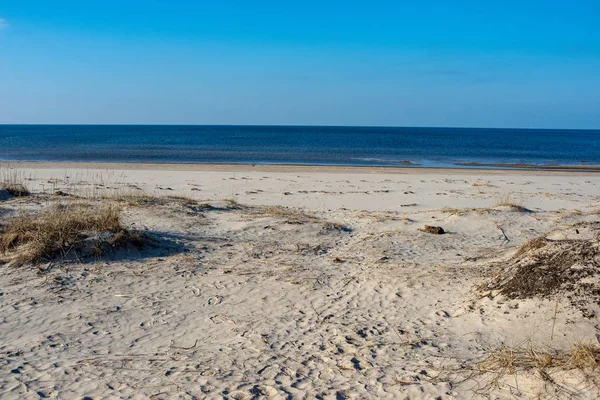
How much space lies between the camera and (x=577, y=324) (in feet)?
17.4

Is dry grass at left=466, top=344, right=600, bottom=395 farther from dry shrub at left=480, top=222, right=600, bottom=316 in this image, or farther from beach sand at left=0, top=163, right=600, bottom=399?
dry shrub at left=480, top=222, right=600, bottom=316

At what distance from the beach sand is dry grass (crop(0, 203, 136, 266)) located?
0.76 ft

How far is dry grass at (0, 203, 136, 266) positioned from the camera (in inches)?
305

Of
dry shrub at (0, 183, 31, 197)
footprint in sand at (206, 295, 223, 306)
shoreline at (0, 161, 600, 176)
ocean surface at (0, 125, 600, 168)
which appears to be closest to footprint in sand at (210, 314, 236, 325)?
footprint in sand at (206, 295, 223, 306)

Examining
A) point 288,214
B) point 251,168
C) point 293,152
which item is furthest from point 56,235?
point 293,152

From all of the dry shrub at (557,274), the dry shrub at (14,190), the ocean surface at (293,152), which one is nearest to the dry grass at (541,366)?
the dry shrub at (557,274)

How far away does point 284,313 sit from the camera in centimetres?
642

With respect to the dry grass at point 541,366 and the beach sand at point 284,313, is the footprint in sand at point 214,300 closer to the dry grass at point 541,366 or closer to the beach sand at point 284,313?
the beach sand at point 284,313

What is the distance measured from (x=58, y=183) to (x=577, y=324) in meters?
16.1

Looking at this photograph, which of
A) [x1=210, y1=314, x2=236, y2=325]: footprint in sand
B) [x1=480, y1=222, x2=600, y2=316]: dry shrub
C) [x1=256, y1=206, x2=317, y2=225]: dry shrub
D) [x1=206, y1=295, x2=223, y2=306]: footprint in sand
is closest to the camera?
[x1=480, y1=222, x2=600, y2=316]: dry shrub

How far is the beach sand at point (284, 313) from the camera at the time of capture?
4.52m

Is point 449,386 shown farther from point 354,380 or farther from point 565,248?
point 565,248

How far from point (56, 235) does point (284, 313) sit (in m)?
3.90

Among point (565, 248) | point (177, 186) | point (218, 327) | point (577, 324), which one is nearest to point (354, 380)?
point (218, 327)
